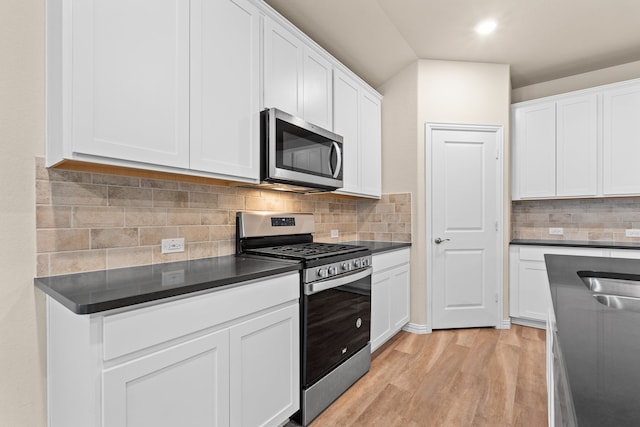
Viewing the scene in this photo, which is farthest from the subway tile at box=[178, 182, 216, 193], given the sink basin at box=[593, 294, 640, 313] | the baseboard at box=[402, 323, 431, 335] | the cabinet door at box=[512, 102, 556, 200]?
the cabinet door at box=[512, 102, 556, 200]

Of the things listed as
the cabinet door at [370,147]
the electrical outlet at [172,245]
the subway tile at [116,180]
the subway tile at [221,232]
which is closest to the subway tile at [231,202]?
the subway tile at [221,232]

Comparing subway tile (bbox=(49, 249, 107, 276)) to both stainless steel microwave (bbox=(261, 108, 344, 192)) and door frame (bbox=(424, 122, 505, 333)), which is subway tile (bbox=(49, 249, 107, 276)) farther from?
door frame (bbox=(424, 122, 505, 333))

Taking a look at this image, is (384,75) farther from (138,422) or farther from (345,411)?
(138,422)

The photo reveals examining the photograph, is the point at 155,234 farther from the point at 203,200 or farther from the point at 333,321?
the point at 333,321

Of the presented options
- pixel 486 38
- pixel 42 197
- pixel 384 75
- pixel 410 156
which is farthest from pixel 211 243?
pixel 486 38

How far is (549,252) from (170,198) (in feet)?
11.2

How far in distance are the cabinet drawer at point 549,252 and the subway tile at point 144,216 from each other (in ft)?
10.8

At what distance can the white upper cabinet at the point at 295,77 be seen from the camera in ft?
6.48

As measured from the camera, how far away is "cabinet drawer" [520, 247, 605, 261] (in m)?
2.99

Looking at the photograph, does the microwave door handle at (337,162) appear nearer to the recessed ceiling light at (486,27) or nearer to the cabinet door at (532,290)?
the recessed ceiling light at (486,27)

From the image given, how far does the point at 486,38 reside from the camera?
2840 millimetres

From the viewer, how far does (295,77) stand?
218cm

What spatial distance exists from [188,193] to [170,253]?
0.36 m

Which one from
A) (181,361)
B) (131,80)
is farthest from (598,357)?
(131,80)
